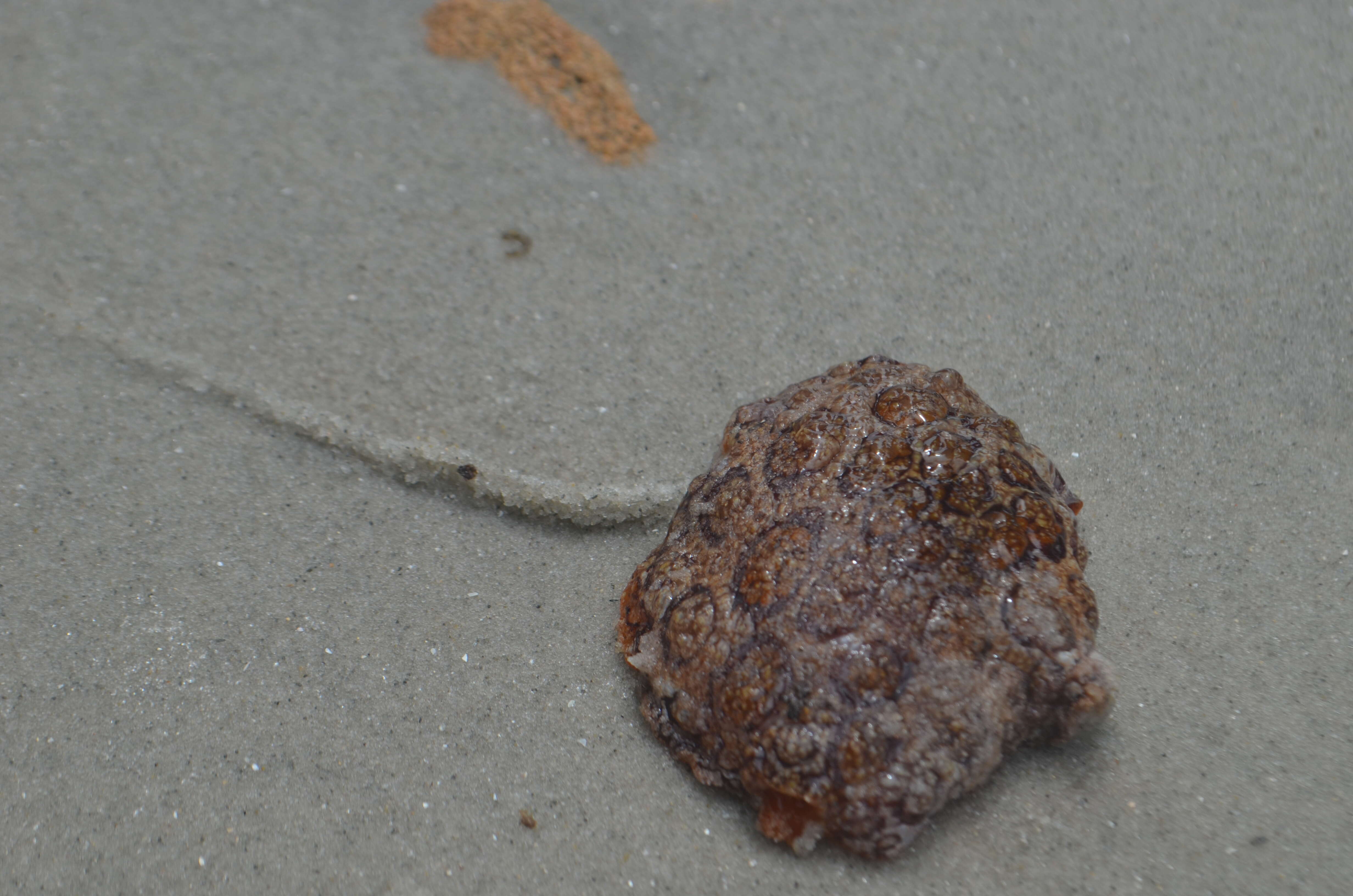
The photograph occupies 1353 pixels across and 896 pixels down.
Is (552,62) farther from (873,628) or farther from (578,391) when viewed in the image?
(873,628)

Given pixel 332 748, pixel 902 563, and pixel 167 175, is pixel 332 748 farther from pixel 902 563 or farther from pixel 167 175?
pixel 167 175

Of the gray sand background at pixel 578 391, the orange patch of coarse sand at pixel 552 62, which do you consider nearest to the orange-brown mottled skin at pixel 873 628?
the gray sand background at pixel 578 391

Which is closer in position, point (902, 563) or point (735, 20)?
point (902, 563)

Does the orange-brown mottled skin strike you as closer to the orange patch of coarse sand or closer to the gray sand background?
the gray sand background

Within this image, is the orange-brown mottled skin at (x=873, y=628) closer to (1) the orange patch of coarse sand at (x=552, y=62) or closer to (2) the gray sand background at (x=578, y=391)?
(2) the gray sand background at (x=578, y=391)

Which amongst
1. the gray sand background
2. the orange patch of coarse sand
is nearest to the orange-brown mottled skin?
the gray sand background

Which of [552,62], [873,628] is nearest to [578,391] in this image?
[873,628]

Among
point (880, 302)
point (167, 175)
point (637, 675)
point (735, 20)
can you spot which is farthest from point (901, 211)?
point (167, 175)
